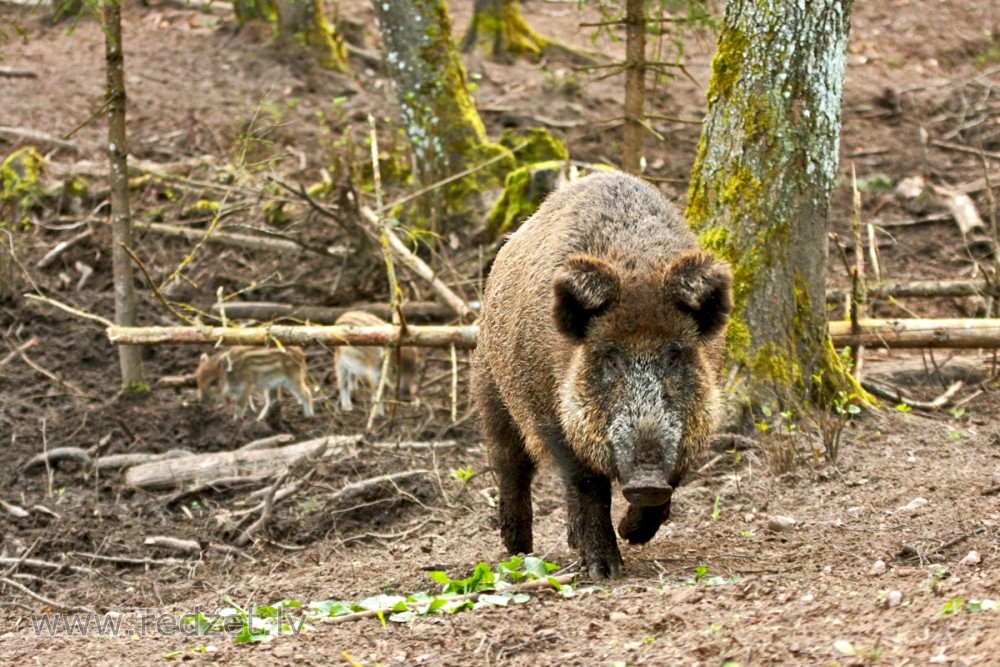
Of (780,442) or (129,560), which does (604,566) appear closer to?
(780,442)

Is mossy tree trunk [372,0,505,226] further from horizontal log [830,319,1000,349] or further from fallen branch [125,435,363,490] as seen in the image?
horizontal log [830,319,1000,349]

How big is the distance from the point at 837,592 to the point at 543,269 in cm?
216

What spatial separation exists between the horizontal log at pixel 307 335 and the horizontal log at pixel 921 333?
106 inches

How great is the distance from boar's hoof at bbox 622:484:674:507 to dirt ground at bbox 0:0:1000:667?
0.39 m

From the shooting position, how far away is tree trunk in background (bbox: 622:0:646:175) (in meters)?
9.91

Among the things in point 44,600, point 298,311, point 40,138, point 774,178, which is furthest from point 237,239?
point 774,178

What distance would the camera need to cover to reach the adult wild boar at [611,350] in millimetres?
5223

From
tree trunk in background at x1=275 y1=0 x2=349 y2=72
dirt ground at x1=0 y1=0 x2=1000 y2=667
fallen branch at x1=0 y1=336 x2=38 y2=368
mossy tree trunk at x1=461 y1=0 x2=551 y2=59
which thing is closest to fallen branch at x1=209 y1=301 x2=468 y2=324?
dirt ground at x1=0 y1=0 x2=1000 y2=667

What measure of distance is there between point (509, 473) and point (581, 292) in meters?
1.76

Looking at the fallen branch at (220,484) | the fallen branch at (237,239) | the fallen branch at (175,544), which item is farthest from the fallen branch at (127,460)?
the fallen branch at (237,239)

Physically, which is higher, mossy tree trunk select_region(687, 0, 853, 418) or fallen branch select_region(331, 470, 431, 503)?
mossy tree trunk select_region(687, 0, 853, 418)

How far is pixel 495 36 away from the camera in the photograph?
18.7m

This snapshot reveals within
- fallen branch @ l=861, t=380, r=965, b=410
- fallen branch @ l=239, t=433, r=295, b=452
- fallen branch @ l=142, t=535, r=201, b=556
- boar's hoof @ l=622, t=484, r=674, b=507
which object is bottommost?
fallen branch @ l=142, t=535, r=201, b=556

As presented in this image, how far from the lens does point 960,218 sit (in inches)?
Result: 490
